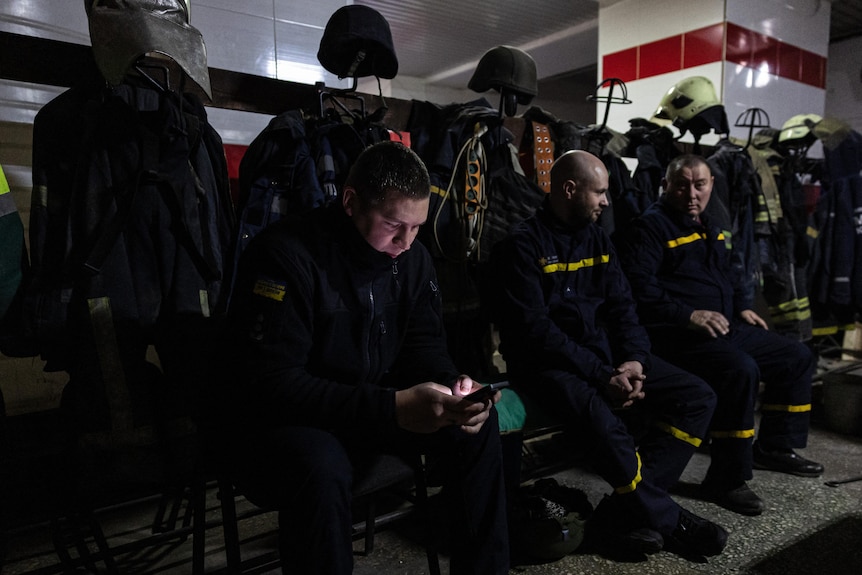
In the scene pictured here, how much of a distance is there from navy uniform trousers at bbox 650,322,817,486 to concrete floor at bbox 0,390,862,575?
201 mm

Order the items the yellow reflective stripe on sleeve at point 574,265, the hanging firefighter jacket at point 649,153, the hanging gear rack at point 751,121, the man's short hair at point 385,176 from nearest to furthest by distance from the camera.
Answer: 1. the man's short hair at point 385,176
2. the yellow reflective stripe on sleeve at point 574,265
3. the hanging firefighter jacket at point 649,153
4. the hanging gear rack at point 751,121

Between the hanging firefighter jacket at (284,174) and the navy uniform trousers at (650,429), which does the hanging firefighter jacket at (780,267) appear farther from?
the hanging firefighter jacket at (284,174)

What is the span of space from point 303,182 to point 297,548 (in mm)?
1330

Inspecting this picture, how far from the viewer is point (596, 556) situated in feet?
6.79

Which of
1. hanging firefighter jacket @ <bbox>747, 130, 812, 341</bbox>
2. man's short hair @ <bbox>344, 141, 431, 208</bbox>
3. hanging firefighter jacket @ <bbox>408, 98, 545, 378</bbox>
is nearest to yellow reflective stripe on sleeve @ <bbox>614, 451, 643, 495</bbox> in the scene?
hanging firefighter jacket @ <bbox>408, 98, 545, 378</bbox>

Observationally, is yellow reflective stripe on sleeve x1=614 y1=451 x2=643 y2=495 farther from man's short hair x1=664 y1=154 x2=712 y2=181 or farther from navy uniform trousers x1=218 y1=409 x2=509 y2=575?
man's short hair x1=664 y1=154 x2=712 y2=181

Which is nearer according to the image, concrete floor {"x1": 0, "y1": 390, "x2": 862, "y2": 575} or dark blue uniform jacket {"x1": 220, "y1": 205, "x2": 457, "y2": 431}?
dark blue uniform jacket {"x1": 220, "y1": 205, "x2": 457, "y2": 431}

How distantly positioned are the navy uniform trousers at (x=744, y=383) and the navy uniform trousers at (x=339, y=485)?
1431mm

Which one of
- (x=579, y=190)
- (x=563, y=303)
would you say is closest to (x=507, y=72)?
(x=579, y=190)

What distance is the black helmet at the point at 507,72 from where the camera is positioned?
107 inches

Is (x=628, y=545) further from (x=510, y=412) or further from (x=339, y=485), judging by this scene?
(x=339, y=485)

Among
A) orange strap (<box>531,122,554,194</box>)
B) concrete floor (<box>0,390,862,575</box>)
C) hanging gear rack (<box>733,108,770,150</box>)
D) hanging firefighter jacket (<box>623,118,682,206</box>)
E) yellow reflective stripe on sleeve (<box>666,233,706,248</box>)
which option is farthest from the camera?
hanging gear rack (<box>733,108,770,150</box>)

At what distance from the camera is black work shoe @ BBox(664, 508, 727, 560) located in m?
2.05

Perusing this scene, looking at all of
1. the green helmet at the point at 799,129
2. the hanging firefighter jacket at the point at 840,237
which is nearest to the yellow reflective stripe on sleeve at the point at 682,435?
the hanging firefighter jacket at the point at 840,237
